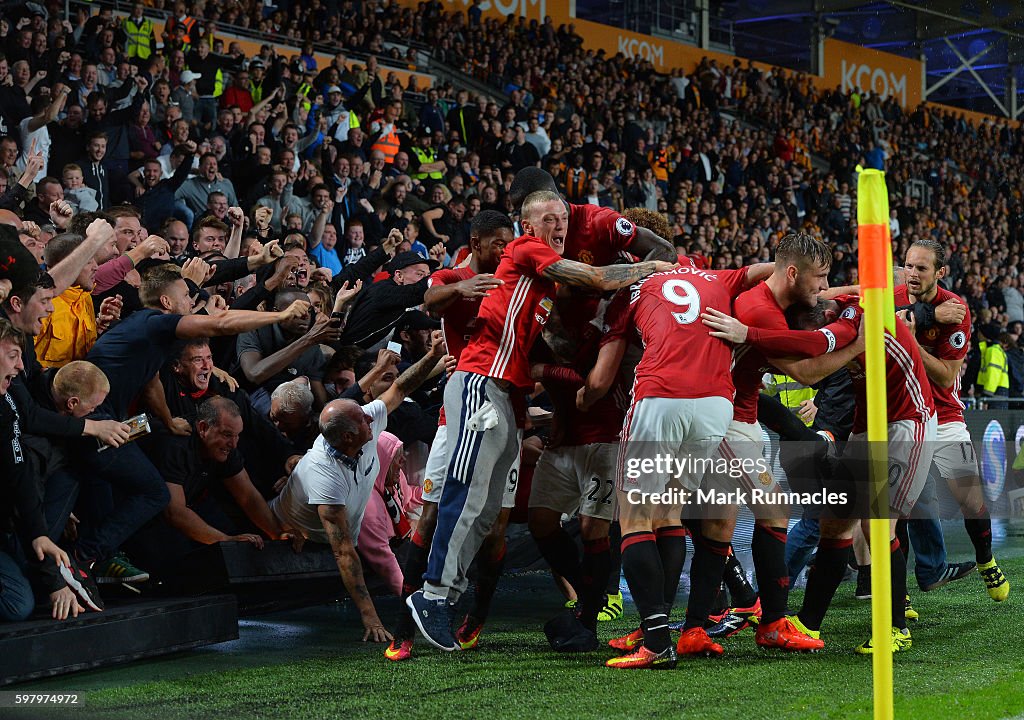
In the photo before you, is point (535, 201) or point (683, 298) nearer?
point (683, 298)

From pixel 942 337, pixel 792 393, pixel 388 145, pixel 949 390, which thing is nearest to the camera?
pixel 942 337

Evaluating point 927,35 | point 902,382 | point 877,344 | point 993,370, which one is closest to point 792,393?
point 902,382

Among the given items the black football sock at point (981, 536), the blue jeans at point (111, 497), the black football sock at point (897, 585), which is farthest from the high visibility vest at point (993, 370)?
the blue jeans at point (111, 497)

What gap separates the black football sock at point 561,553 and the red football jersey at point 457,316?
1.08 metres

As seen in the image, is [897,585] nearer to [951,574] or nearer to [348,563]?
[951,574]

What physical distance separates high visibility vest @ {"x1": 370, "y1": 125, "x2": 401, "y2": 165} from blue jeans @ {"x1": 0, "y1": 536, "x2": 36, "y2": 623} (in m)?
10.6

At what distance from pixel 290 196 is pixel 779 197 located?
1375cm

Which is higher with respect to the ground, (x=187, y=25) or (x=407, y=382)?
(x=187, y=25)

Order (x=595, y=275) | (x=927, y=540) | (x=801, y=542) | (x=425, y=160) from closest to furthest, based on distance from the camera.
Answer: (x=595, y=275), (x=801, y=542), (x=927, y=540), (x=425, y=160)

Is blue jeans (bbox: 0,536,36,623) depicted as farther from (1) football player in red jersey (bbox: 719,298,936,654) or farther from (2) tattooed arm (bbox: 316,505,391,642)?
(1) football player in red jersey (bbox: 719,298,936,654)

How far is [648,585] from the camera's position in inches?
214

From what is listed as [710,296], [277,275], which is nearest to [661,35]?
[277,275]

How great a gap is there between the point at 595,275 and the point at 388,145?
10462 mm

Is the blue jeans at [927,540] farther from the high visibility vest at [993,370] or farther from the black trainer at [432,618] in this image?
the high visibility vest at [993,370]
